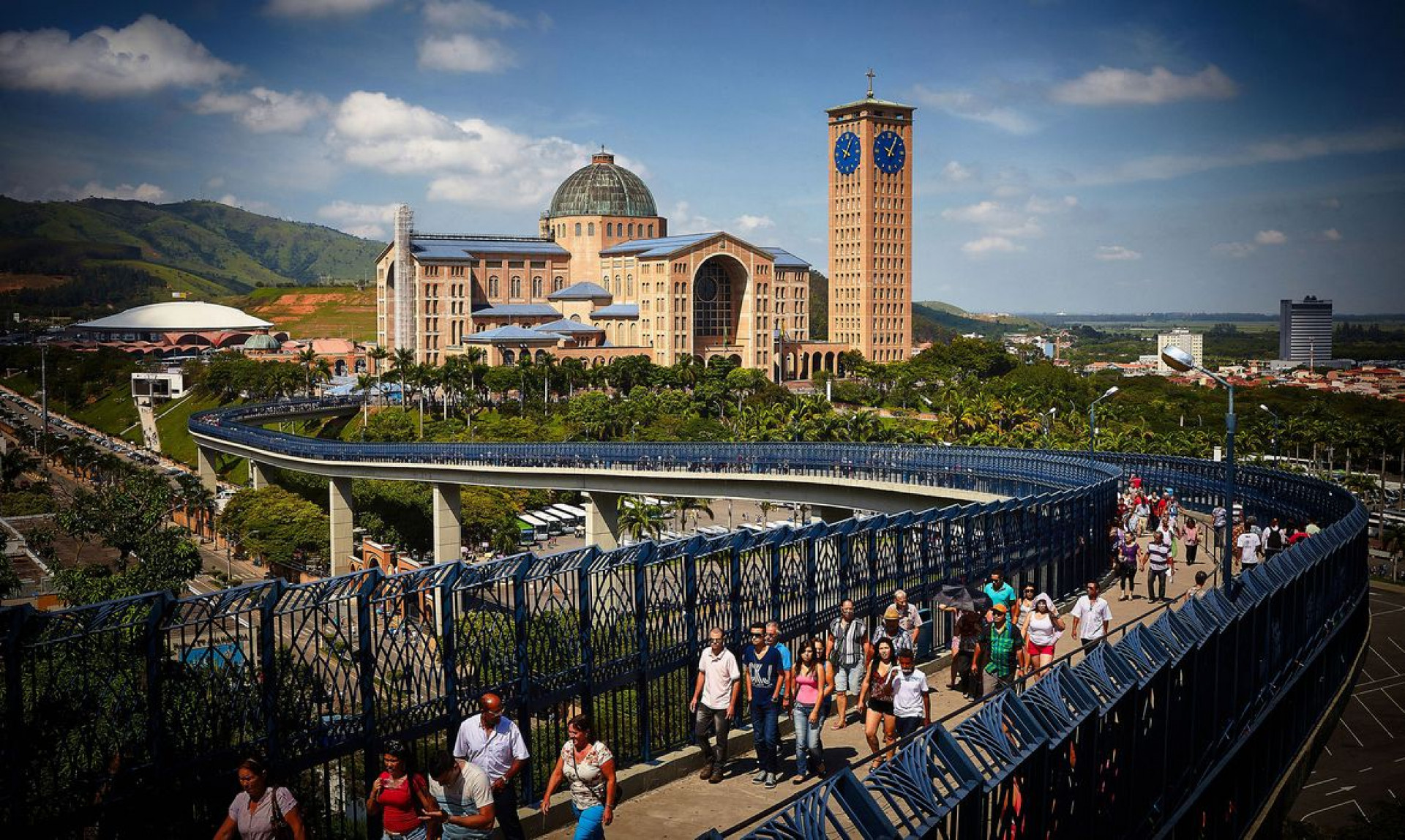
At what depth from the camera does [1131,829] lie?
39.6 ft

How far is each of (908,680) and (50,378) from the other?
15504cm

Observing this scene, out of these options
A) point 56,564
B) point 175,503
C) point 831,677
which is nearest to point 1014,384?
point 175,503

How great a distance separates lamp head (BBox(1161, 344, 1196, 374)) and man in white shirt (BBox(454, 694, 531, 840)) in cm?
1234

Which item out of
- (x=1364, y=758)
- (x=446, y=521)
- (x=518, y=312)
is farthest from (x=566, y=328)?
(x=1364, y=758)

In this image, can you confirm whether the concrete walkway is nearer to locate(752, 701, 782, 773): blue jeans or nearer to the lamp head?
locate(752, 701, 782, 773): blue jeans

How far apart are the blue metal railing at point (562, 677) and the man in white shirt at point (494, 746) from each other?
4.50 feet

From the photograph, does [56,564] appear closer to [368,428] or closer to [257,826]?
[368,428]

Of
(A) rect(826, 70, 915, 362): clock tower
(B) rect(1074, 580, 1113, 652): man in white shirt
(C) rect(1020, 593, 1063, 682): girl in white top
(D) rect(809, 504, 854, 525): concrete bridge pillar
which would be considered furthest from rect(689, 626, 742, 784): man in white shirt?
(A) rect(826, 70, 915, 362): clock tower

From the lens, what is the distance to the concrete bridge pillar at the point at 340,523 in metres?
71.2

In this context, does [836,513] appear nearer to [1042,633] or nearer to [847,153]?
[1042,633]

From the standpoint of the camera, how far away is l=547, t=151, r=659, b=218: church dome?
467 ft

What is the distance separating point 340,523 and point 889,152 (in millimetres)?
94219

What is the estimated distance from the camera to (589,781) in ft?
35.0

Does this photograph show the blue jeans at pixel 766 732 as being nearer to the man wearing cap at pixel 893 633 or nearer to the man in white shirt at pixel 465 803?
the man wearing cap at pixel 893 633
